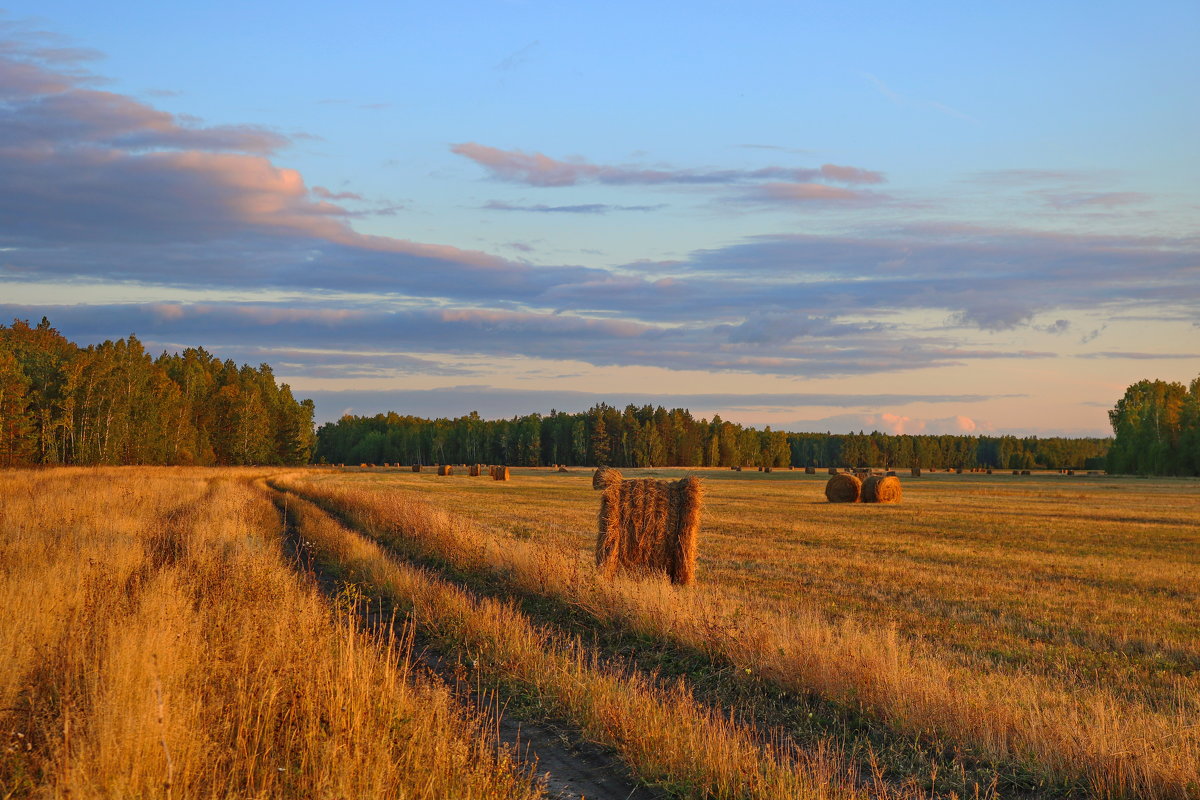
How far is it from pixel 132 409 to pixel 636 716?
9382 centimetres

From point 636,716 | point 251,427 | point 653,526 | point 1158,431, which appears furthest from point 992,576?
point 1158,431

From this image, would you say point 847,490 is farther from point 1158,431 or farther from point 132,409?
point 1158,431

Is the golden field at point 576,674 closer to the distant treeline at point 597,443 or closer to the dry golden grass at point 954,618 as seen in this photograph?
the dry golden grass at point 954,618

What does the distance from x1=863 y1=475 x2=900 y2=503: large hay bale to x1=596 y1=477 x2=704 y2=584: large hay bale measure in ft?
112

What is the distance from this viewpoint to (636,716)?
7.02 metres

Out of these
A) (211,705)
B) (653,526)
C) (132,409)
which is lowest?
(211,705)

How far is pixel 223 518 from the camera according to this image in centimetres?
2130

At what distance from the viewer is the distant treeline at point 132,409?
2800 inches

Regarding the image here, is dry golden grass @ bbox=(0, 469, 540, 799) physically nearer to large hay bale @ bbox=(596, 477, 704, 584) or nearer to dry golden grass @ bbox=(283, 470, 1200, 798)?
dry golden grass @ bbox=(283, 470, 1200, 798)

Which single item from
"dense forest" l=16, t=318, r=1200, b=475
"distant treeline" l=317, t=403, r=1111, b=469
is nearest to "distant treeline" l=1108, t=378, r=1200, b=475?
"dense forest" l=16, t=318, r=1200, b=475

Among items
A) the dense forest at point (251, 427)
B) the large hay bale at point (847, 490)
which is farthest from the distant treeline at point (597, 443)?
the large hay bale at point (847, 490)

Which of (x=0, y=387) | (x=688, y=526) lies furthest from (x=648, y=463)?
(x=688, y=526)

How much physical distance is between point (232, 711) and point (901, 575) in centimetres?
1548

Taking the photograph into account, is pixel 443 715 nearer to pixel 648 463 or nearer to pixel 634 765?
pixel 634 765
